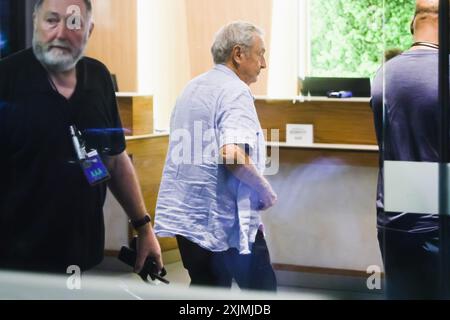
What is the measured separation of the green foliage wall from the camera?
277 centimetres

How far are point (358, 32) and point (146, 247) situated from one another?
41.0 inches

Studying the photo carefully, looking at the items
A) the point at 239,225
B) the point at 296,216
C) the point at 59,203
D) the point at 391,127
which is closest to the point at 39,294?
the point at 59,203

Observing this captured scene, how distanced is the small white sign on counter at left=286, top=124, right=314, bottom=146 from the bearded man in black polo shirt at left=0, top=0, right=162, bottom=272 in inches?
22.2

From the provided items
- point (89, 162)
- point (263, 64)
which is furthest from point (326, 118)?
point (89, 162)

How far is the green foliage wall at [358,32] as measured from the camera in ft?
9.10

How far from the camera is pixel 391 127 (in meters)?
2.83

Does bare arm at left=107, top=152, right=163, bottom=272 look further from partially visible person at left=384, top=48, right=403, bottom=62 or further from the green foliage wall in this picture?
partially visible person at left=384, top=48, right=403, bottom=62

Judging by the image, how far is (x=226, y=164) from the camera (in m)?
2.92

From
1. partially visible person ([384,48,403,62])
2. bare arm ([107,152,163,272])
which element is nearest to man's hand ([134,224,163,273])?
bare arm ([107,152,163,272])

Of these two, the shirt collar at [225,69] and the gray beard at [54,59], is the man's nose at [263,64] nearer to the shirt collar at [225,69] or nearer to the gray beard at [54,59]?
the shirt collar at [225,69]

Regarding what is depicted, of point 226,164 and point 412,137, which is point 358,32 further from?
point 226,164

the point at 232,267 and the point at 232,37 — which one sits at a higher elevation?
the point at 232,37

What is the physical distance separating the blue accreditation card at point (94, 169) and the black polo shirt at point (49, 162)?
0.8 inches

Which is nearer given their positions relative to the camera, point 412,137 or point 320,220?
point 412,137
